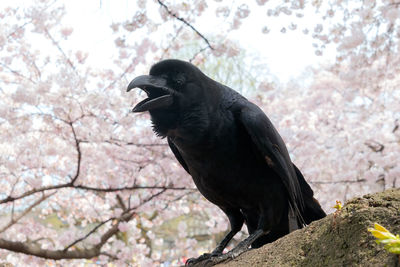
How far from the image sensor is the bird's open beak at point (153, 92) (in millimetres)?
2174

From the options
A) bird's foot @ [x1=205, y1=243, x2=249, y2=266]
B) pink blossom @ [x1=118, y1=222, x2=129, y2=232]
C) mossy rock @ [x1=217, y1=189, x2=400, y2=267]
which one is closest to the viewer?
mossy rock @ [x1=217, y1=189, x2=400, y2=267]

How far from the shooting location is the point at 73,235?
6492 millimetres

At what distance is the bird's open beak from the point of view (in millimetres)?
2174

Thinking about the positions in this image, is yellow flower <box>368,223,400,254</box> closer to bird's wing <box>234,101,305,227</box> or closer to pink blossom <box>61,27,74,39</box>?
bird's wing <box>234,101,305,227</box>

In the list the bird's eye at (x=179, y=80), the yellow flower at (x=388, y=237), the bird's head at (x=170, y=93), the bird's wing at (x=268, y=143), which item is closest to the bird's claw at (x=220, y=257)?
the bird's wing at (x=268, y=143)

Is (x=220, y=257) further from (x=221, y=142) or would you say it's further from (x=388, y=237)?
(x=388, y=237)

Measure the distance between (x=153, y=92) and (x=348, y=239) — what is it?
1.38 metres

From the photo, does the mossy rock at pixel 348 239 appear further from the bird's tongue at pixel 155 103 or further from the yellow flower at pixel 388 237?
the bird's tongue at pixel 155 103

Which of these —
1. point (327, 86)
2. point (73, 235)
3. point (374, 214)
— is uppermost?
point (327, 86)

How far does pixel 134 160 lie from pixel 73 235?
5.75 ft

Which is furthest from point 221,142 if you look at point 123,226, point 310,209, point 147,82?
point 123,226

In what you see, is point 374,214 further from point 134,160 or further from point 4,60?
point 4,60

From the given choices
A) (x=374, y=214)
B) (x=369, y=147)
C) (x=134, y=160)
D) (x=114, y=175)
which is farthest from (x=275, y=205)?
(x=369, y=147)

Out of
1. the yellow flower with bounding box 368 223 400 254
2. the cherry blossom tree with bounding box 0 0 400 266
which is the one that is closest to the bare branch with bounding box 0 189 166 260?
the cherry blossom tree with bounding box 0 0 400 266
